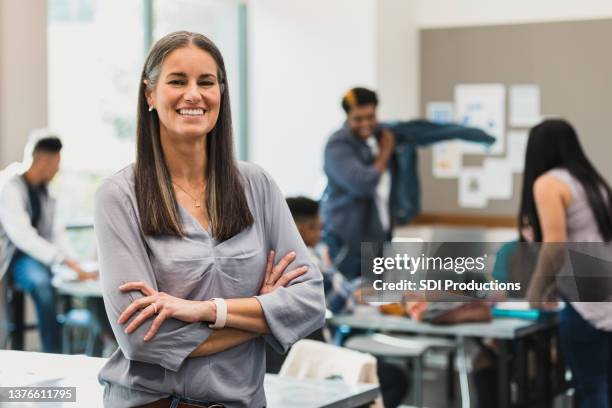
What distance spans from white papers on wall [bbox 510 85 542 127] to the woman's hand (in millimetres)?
5638

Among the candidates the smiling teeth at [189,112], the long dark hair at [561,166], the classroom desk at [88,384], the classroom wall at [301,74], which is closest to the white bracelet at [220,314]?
the smiling teeth at [189,112]

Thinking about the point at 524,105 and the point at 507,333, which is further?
the point at 524,105

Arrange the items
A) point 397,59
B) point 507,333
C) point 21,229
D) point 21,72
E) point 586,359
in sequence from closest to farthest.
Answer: point 586,359
point 507,333
point 21,229
point 21,72
point 397,59

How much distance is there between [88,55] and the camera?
6.94m

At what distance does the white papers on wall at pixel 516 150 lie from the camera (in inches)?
289

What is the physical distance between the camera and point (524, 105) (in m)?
7.30

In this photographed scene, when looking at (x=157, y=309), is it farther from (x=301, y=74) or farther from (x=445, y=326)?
(x=301, y=74)

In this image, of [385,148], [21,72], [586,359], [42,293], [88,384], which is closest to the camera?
[88,384]

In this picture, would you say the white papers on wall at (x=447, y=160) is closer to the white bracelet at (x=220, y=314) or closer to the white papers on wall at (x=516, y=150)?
the white papers on wall at (x=516, y=150)

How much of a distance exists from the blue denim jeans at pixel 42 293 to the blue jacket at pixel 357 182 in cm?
160

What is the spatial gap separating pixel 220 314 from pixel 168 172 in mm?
Answer: 324

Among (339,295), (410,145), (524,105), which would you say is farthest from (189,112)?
(524,105)

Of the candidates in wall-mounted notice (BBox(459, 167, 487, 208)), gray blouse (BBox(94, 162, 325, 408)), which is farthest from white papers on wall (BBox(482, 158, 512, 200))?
gray blouse (BBox(94, 162, 325, 408))

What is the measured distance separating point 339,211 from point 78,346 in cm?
177
